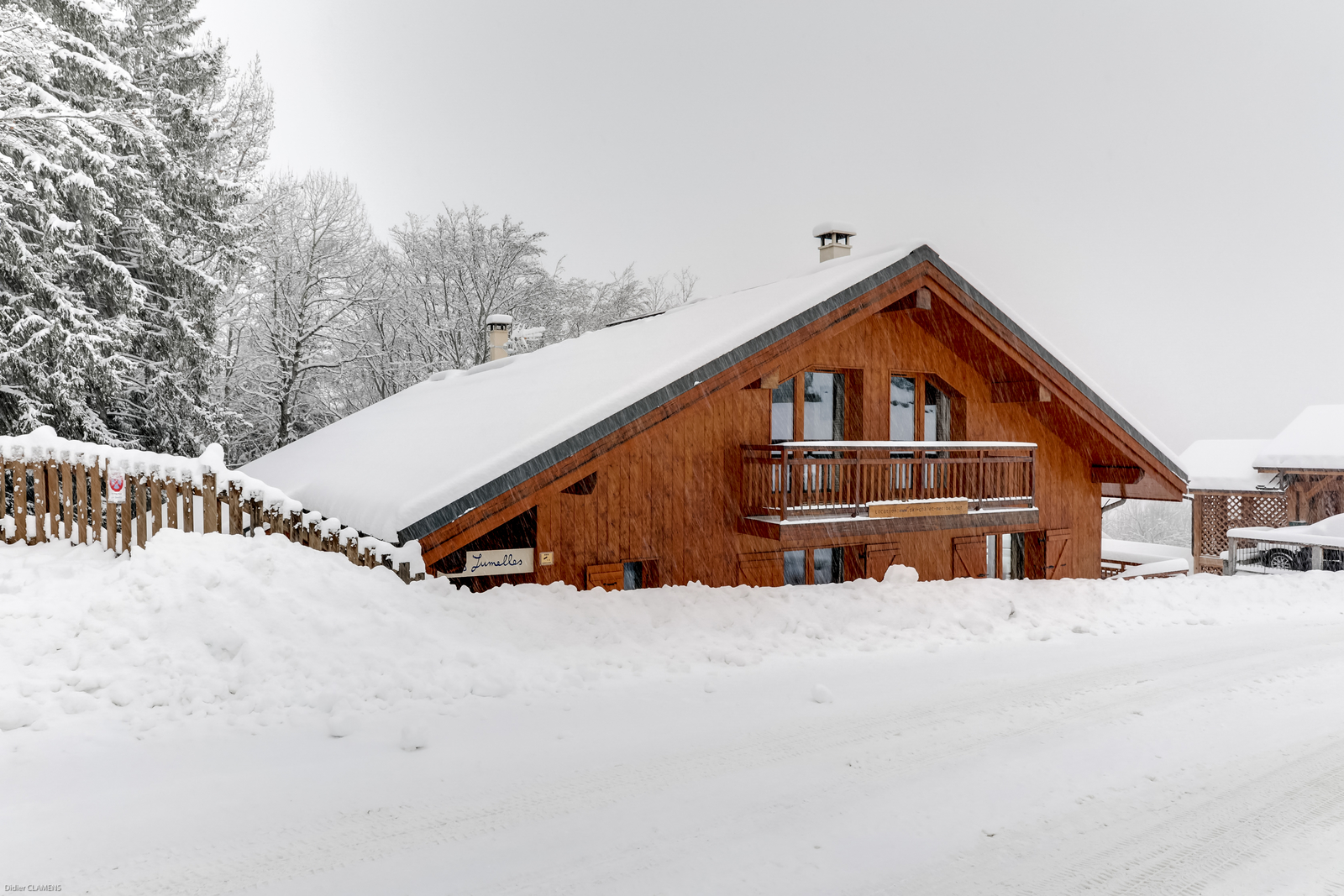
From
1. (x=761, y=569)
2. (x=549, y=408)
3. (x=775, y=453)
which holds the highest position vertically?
(x=549, y=408)

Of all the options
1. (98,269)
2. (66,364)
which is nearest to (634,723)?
(66,364)

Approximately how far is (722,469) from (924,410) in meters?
4.43

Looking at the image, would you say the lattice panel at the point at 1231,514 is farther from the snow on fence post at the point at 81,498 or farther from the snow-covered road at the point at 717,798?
the snow on fence post at the point at 81,498

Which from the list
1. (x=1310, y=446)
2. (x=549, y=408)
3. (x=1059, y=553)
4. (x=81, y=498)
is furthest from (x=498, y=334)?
(x=1310, y=446)

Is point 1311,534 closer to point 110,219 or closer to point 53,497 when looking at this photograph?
point 53,497

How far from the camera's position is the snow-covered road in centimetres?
411

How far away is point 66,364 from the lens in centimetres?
1330

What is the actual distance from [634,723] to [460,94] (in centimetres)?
20207

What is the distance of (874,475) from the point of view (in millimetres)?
11773

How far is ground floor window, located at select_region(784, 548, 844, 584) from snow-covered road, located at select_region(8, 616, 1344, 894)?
529 centimetres

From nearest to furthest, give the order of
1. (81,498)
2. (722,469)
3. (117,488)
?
(117,488) → (81,498) → (722,469)

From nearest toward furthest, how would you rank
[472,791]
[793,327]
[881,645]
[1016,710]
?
[472,791] → [1016,710] → [881,645] → [793,327]

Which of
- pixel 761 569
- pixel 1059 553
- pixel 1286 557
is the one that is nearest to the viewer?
pixel 761 569

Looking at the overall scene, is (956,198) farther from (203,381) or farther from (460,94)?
(203,381)
